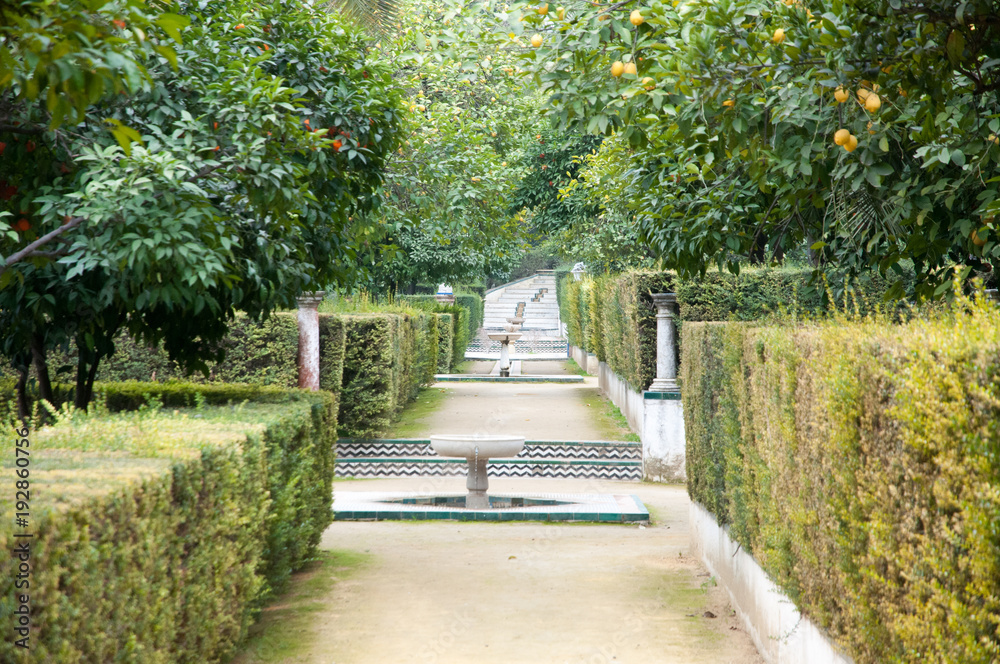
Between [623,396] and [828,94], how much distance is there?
1343 cm

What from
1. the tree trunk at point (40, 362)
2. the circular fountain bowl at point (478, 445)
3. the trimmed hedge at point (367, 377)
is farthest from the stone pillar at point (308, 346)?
the tree trunk at point (40, 362)

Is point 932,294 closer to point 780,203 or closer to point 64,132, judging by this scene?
point 780,203

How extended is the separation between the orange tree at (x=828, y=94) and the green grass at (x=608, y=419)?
10.2 metres

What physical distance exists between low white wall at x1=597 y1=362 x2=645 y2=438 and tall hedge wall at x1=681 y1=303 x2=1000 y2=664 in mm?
A: 9174

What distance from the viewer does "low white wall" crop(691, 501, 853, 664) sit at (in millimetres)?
4391

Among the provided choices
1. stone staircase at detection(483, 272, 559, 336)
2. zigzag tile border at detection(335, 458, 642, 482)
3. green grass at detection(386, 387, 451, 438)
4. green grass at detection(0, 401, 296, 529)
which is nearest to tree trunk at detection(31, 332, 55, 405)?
green grass at detection(0, 401, 296, 529)

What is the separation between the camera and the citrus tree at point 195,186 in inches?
214

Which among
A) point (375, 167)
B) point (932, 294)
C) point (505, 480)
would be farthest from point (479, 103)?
point (932, 294)

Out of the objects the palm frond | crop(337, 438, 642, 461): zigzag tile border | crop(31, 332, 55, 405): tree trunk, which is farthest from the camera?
crop(337, 438, 642, 461): zigzag tile border

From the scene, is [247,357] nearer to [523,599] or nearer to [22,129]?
[523,599]

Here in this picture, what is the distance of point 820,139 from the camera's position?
219 inches

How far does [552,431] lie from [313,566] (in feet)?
29.6

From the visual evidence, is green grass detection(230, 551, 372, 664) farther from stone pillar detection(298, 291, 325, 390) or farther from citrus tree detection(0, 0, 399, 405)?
stone pillar detection(298, 291, 325, 390)

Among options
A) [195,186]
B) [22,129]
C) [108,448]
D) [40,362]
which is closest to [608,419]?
[40,362]
